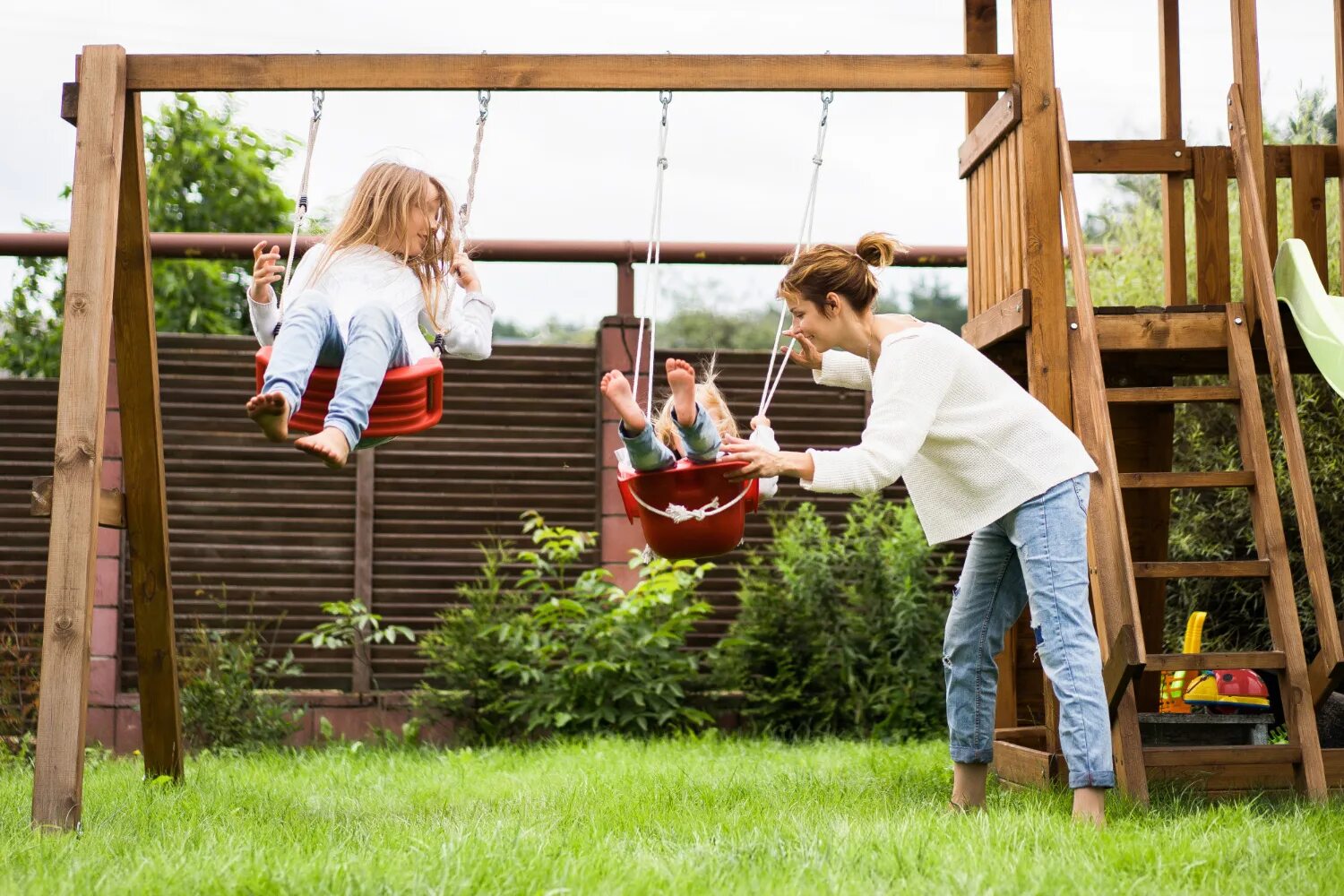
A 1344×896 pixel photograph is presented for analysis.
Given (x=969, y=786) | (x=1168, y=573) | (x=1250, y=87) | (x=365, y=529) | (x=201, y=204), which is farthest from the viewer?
(x=201, y=204)

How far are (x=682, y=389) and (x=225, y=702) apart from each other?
12.1 ft

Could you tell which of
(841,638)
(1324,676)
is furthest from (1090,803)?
(841,638)

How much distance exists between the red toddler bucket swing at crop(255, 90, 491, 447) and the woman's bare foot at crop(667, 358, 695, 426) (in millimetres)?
749

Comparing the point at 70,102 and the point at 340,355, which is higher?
the point at 70,102

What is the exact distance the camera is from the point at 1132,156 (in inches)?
202

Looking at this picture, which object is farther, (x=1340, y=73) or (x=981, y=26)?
(x=1340, y=73)

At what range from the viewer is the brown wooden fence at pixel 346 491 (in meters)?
6.78

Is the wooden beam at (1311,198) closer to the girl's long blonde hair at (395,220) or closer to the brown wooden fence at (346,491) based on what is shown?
the brown wooden fence at (346,491)

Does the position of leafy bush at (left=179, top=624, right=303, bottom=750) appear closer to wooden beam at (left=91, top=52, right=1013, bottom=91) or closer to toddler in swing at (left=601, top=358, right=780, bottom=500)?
wooden beam at (left=91, top=52, right=1013, bottom=91)

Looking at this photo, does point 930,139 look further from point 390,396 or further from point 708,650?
point 390,396

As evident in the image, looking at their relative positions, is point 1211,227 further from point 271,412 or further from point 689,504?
point 271,412

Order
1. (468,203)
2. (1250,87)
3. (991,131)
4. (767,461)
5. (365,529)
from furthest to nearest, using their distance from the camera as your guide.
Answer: (365,529), (1250,87), (991,131), (468,203), (767,461)

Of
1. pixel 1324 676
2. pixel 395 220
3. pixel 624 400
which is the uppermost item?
pixel 395 220

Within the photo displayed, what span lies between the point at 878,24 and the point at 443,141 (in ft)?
22.7
